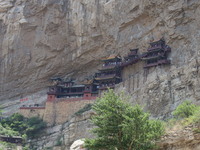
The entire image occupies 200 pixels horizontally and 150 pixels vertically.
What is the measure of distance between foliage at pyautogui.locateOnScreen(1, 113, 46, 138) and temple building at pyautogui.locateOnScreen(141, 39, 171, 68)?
484 inches

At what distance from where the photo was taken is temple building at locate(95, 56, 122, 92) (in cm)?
3325

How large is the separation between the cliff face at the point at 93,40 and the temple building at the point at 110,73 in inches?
41.5

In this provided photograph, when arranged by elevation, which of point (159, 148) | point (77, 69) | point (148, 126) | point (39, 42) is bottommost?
point (159, 148)

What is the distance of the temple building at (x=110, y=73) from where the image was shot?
109 feet

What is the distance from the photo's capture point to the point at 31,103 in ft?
125

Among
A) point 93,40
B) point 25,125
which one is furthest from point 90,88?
→ point 25,125

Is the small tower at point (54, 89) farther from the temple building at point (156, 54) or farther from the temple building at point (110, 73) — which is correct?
the temple building at point (156, 54)

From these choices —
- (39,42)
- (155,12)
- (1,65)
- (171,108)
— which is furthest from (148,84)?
(1,65)

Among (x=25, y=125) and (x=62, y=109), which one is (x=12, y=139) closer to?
(x=25, y=125)

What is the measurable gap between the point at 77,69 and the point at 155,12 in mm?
12497

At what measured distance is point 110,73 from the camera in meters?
34.2

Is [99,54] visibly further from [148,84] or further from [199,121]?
[199,121]

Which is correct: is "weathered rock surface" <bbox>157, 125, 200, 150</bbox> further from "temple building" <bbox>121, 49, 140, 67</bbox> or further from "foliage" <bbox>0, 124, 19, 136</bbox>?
"foliage" <bbox>0, 124, 19, 136</bbox>

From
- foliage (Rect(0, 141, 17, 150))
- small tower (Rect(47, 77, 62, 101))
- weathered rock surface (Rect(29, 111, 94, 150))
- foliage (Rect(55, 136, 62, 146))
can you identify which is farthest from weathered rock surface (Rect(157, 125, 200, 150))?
small tower (Rect(47, 77, 62, 101))
